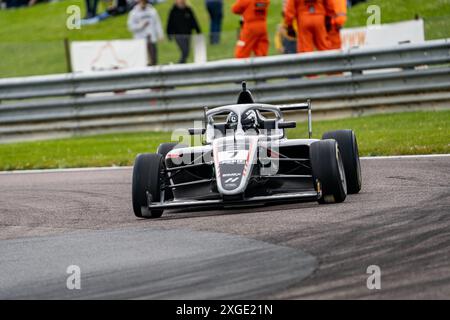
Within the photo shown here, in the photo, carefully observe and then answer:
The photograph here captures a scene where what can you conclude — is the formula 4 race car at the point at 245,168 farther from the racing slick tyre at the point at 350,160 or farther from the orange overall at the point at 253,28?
the orange overall at the point at 253,28

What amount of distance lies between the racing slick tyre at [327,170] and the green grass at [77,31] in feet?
30.1

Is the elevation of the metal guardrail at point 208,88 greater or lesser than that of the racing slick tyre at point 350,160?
greater

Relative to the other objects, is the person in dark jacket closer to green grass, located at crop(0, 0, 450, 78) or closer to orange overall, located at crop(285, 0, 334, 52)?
green grass, located at crop(0, 0, 450, 78)

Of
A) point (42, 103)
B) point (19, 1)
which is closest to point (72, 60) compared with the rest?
point (42, 103)

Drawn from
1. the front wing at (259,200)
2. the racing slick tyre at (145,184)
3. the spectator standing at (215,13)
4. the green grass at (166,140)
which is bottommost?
the front wing at (259,200)

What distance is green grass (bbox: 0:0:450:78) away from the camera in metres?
21.2

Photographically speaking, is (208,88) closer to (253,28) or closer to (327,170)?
(253,28)

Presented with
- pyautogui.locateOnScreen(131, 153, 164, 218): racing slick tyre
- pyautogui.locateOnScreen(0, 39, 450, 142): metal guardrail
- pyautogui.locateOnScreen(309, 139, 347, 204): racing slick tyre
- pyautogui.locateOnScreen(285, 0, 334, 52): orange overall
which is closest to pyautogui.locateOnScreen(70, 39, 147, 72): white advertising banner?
pyautogui.locateOnScreen(0, 39, 450, 142): metal guardrail

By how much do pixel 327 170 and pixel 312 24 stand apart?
8853 millimetres

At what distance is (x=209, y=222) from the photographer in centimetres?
876

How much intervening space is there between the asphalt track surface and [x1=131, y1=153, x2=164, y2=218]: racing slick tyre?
0.14 metres

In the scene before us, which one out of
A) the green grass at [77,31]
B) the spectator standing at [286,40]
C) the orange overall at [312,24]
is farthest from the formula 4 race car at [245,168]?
the green grass at [77,31]

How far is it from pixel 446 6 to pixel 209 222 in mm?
14661

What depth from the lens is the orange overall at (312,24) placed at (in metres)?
17.6
